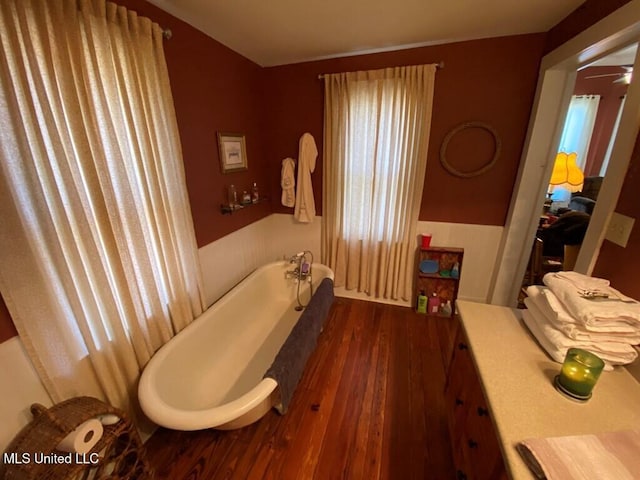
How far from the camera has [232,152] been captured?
224cm

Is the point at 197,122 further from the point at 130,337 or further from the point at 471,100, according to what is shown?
the point at 471,100

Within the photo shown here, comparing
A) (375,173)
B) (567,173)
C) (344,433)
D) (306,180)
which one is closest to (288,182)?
(306,180)

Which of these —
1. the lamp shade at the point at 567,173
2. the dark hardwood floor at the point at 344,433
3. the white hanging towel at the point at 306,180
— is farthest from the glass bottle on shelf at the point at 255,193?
the lamp shade at the point at 567,173

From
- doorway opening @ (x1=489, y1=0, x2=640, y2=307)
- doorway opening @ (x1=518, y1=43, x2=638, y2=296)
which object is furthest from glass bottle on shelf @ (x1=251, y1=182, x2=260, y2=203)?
doorway opening @ (x1=518, y1=43, x2=638, y2=296)

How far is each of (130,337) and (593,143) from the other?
246 inches

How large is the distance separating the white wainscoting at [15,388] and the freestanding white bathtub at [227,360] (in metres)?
0.37

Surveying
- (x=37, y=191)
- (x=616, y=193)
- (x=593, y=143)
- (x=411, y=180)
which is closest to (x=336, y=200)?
(x=411, y=180)

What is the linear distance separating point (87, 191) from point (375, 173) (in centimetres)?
210

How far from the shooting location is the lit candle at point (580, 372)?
31.5 inches

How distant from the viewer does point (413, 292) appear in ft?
9.09

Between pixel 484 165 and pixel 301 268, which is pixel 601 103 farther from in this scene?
pixel 301 268

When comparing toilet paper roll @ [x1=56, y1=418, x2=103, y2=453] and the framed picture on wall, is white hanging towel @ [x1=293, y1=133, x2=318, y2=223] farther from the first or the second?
toilet paper roll @ [x1=56, y1=418, x2=103, y2=453]

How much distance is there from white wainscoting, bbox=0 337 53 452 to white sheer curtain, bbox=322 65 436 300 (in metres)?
2.27

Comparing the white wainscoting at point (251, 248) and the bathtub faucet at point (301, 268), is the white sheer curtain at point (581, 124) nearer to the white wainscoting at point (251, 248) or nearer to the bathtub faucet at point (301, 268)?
the white wainscoting at point (251, 248)
